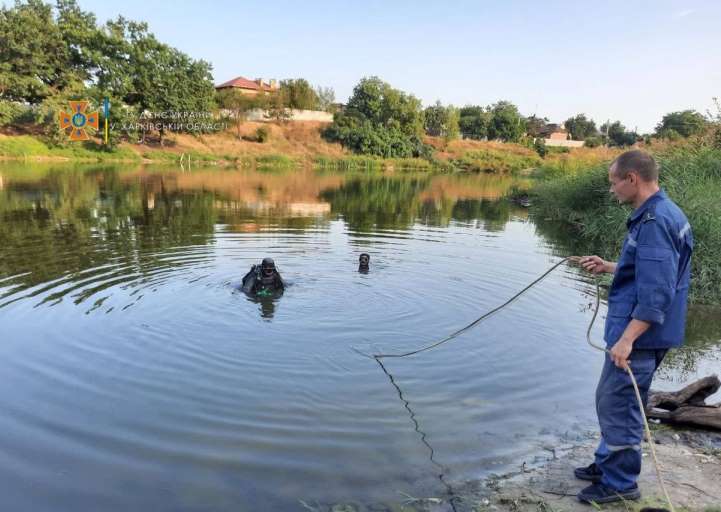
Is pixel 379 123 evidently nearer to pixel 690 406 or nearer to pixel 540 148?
pixel 540 148

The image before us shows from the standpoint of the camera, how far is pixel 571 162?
30547 millimetres

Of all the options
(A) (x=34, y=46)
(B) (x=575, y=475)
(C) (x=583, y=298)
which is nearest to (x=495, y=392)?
(B) (x=575, y=475)

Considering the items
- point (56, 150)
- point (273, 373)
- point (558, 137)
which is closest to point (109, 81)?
point (56, 150)

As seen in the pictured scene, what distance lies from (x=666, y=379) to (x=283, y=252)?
31.1 feet

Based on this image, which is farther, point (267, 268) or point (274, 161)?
point (274, 161)

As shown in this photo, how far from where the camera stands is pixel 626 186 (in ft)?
12.0

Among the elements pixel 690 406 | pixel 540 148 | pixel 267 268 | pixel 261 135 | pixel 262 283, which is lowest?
pixel 690 406

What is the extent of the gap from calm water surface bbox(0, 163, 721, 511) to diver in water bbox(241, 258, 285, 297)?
393 mm

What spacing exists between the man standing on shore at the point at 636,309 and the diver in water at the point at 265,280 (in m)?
6.34

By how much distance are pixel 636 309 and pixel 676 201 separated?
10.4 metres

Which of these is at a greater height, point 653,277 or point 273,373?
point 653,277

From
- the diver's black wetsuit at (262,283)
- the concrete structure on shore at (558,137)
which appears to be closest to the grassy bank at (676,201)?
the diver's black wetsuit at (262,283)

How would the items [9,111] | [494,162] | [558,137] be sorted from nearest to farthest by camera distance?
[9,111], [494,162], [558,137]

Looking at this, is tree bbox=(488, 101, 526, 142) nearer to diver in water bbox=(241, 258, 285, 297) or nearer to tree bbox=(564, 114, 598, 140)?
tree bbox=(564, 114, 598, 140)
